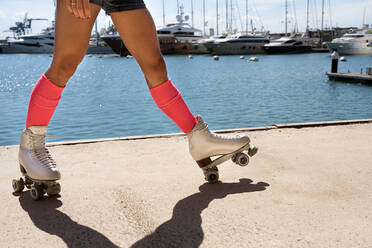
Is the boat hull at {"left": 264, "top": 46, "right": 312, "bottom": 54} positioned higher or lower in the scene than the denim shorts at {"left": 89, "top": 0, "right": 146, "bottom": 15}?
lower

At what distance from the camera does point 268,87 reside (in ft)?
76.4

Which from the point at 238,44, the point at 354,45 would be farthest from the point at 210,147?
the point at 238,44

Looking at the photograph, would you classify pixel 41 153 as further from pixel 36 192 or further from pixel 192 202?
pixel 192 202

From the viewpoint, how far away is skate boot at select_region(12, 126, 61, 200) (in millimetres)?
2203

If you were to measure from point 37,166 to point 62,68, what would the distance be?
543mm

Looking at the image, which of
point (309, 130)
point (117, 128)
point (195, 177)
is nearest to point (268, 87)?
point (117, 128)

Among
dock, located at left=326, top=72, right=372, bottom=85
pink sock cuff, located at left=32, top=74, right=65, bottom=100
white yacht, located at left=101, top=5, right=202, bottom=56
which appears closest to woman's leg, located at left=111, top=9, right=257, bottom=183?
pink sock cuff, located at left=32, top=74, right=65, bottom=100

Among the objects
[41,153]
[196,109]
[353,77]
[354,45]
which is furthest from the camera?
[354,45]

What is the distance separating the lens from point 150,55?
2.18m

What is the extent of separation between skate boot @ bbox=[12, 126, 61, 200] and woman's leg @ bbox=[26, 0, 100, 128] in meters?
0.07

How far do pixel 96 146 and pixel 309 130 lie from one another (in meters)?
2.02

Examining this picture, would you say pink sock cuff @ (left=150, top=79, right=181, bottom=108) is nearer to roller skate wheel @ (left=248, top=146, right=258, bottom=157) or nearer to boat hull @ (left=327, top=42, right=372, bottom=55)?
roller skate wheel @ (left=248, top=146, right=258, bottom=157)

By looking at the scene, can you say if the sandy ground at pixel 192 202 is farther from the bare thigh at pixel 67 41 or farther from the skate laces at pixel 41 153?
the bare thigh at pixel 67 41

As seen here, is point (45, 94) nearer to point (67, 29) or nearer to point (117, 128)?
point (67, 29)
